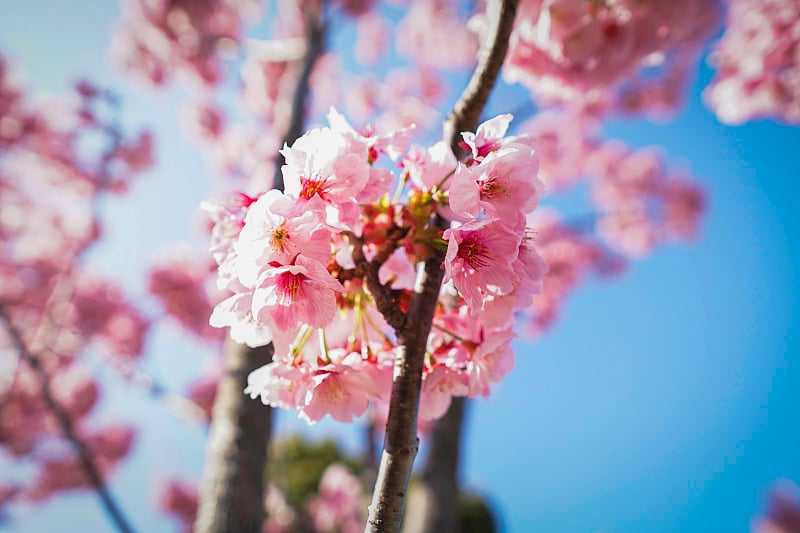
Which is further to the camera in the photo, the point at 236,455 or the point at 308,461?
the point at 308,461

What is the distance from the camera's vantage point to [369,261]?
0.81 m

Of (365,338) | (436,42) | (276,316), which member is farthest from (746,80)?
(436,42)

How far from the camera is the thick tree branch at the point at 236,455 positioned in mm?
1793

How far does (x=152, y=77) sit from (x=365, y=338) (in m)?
6.49

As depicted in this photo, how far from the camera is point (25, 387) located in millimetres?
5422

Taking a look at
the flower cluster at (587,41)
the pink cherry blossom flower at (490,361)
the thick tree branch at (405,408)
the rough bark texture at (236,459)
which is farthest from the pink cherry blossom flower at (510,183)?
the rough bark texture at (236,459)

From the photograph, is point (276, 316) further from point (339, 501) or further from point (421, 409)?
point (339, 501)

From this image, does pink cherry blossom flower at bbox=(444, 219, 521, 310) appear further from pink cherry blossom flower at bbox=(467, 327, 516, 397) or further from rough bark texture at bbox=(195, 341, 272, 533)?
rough bark texture at bbox=(195, 341, 272, 533)

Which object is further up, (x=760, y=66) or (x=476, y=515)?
(x=760, y=66)

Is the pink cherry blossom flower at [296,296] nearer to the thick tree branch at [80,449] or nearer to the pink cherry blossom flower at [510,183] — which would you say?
the pink cherry blossom flower at [510,183]

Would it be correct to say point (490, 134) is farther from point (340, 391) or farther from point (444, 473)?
point (444, 473)

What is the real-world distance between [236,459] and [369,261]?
147 cm

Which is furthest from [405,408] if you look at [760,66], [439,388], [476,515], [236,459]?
[476,515]

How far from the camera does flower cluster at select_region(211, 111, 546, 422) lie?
0.67 meters
